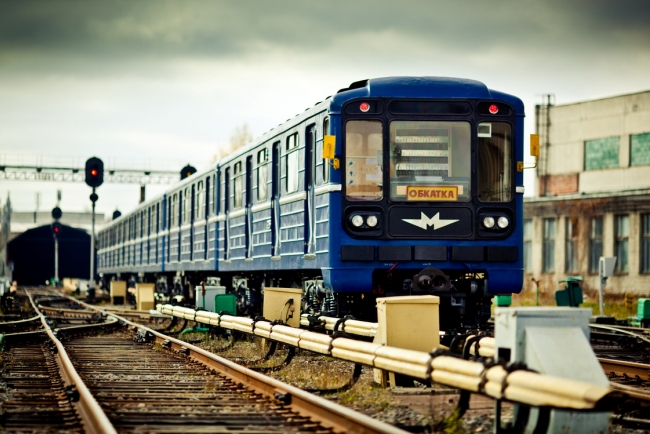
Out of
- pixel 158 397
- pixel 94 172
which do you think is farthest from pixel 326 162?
pixel 94 172

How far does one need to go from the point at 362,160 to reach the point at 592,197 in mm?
25676

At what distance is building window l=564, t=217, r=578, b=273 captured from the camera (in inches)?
1500

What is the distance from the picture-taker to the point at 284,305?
47.4 ft

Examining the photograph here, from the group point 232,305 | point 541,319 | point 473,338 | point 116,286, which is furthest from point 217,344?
point 116,286

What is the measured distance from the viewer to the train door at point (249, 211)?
59.2 ft

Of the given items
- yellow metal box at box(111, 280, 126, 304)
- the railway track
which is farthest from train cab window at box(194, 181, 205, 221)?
yellow metal box at box(111, 280, 126, 304)

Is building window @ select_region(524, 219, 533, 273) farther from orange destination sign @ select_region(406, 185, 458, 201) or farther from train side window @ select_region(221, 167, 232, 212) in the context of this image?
orange destination sign @ select_region(406, 185, 458, 201)

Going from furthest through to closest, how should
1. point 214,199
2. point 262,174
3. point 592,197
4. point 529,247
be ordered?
point 529,247 < point 592,197 < point 214,199 < point 262,174

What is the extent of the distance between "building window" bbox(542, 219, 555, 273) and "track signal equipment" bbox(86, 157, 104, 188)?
1624 cm

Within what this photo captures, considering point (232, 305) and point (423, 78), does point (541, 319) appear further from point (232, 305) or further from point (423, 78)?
point (232, 305)

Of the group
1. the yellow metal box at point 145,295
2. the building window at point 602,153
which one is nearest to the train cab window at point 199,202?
the yellow metal box at point 145,295

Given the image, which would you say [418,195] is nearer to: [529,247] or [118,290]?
[118,290]

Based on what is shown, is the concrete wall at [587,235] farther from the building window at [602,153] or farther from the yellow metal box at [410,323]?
the yellow metal box at [410,323]

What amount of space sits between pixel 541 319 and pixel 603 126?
38.3 m
